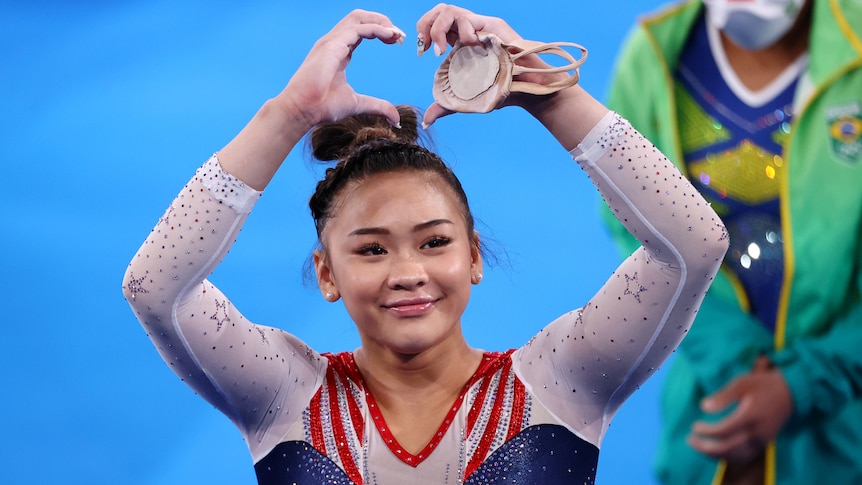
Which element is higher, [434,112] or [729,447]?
[434,112]

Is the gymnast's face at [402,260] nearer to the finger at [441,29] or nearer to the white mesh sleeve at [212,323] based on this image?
the white mesh sleeve at [212,323]

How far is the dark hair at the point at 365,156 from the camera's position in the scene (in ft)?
4.78

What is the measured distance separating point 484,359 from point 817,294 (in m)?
0.57

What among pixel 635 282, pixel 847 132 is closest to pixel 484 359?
pixel 635 282

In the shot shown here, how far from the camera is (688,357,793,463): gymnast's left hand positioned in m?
1.64

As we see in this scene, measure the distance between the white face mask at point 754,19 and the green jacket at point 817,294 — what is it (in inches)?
1.8

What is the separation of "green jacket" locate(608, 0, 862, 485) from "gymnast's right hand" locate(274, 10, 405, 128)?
0.68 m

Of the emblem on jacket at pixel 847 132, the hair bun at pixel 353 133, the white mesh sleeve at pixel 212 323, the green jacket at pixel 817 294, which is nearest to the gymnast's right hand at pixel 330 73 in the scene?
the white mesh sleeve at pixel 212 323

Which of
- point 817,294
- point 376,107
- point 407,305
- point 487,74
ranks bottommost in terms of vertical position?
point 817,294

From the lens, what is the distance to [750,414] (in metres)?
1.65

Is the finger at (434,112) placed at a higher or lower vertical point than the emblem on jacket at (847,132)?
→ higher

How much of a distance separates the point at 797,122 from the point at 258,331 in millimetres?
935

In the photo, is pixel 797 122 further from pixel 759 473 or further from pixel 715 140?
pixel 759 473

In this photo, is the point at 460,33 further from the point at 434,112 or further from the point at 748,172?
the point at 748,172
